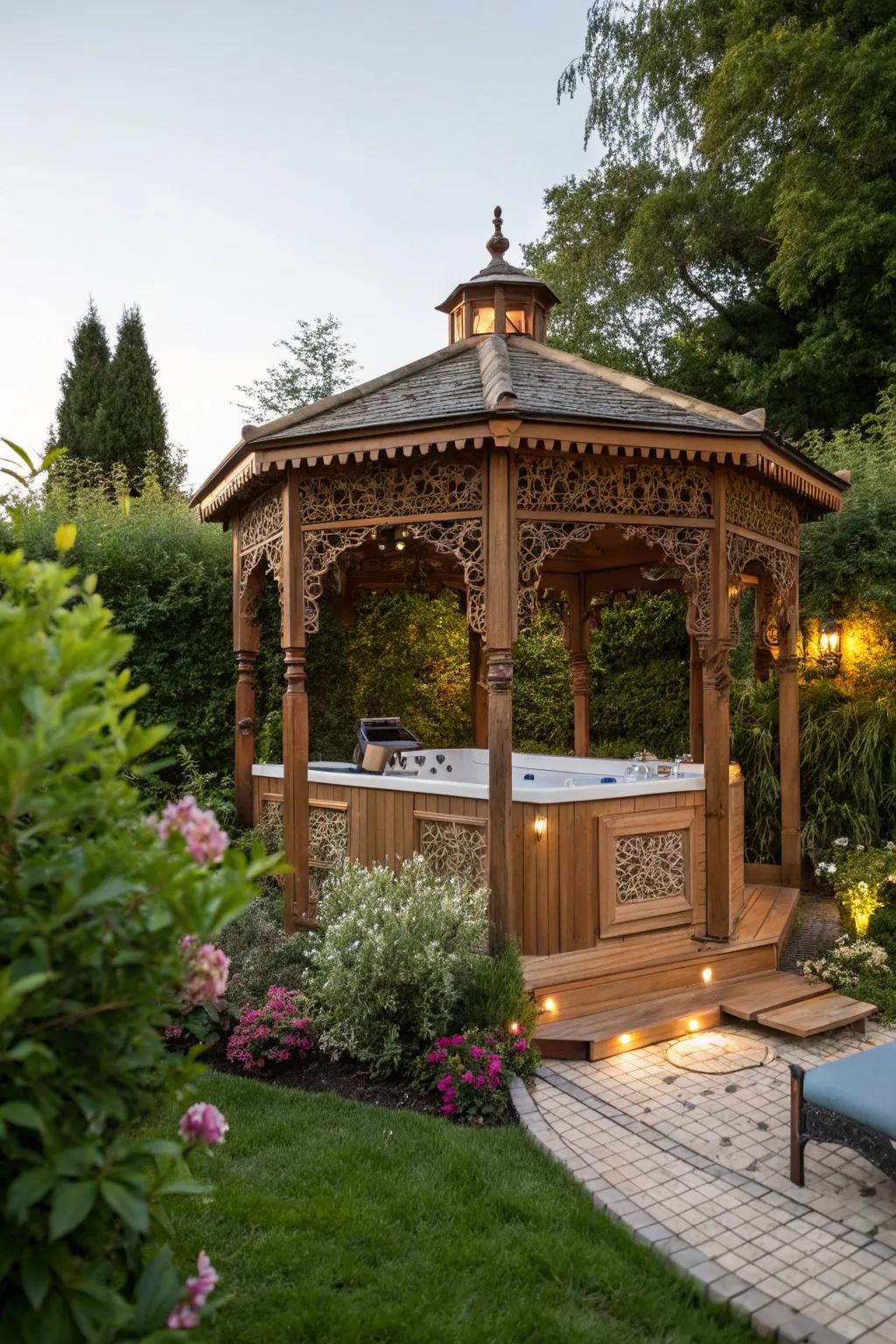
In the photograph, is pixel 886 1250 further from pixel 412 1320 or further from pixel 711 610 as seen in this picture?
pixel 711 610

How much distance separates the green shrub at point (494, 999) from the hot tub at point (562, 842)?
63cm

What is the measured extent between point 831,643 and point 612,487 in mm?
4017

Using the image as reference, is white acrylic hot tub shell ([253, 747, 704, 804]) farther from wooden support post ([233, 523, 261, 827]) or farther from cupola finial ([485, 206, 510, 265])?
cupola finial ([485, 206, 510, 265])

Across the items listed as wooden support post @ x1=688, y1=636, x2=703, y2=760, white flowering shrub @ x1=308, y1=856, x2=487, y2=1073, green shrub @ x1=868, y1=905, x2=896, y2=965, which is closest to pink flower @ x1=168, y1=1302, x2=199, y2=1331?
white flowering shrub @ x1=308, y1=856, x2=487, y2=1073

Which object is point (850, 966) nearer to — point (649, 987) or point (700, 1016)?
point (700, 1016)

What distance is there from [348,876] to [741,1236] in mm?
2583

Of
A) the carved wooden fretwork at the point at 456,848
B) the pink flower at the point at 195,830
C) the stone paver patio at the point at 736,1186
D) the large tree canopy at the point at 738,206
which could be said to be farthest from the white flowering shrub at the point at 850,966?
the large tree canopy at the point at 738,206

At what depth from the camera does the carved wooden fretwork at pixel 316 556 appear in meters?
5.26

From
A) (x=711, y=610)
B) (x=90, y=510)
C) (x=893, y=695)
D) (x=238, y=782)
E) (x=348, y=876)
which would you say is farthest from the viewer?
(x=90, y=510)

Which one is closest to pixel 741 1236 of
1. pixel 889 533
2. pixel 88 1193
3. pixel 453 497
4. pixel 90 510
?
pixel 88 1193

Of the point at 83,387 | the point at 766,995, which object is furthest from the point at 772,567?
the point at 83,387

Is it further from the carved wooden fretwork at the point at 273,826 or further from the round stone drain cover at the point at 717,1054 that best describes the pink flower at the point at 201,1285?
the carved wooden fretwork at the point at 273,826

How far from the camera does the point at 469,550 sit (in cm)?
490

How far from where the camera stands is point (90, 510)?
8430 millimetres
